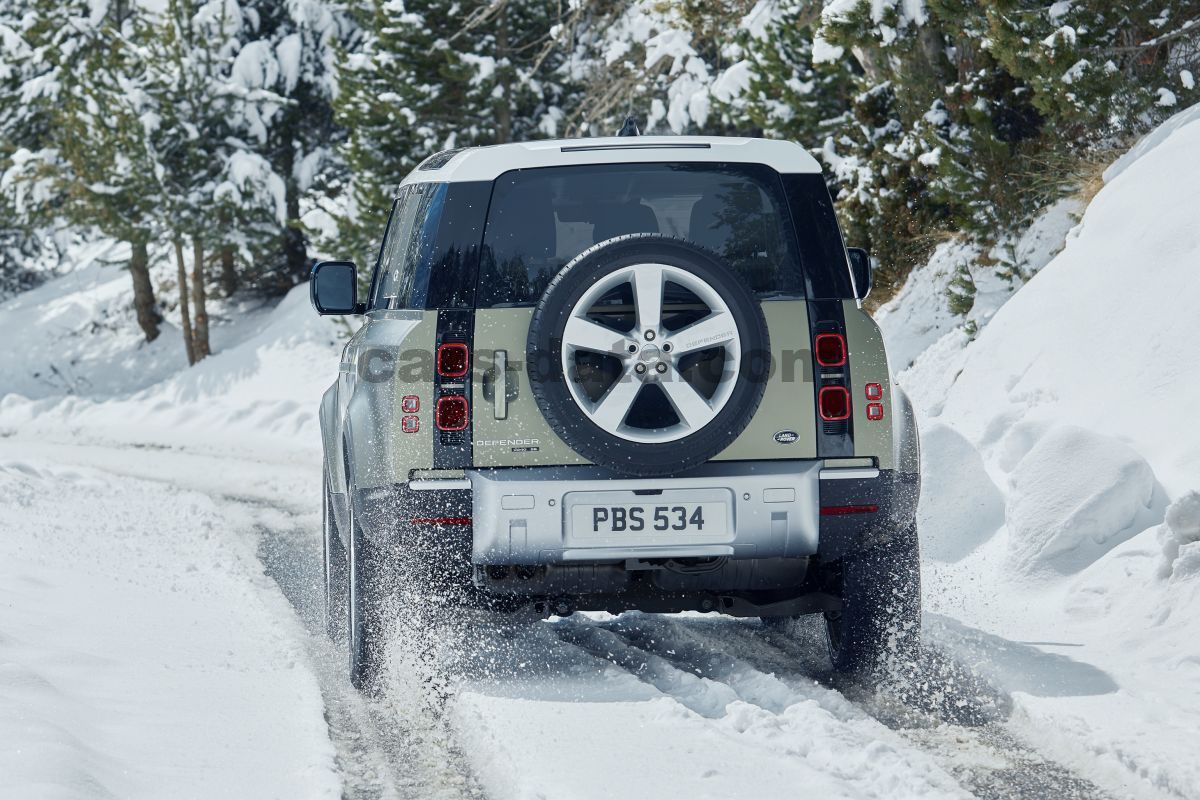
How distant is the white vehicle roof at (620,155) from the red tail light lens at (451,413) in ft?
2.76

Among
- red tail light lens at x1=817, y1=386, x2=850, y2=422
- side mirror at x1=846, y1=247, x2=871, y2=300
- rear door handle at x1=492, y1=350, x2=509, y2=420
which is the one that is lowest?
red tail light lens at x1=817, y1=386, x2=850, y2=422

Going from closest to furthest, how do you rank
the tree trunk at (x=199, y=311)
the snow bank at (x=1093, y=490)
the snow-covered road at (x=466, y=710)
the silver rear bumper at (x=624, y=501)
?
the snow-covered road at (x=466, y=710), the snow bank at (x=1093, y=490), the silver rear bumper at (x=624, y=501), the tree trunk at (x=199, y=311)

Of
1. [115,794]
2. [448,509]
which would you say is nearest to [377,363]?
[448,509]

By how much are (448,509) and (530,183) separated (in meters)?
1.24

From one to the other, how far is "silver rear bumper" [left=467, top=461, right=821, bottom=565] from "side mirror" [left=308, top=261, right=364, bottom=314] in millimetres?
1673

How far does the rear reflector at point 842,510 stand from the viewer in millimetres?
5207

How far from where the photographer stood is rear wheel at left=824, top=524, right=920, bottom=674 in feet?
18.0

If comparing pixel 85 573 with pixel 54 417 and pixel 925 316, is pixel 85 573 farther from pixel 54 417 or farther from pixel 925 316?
pixel 54 417

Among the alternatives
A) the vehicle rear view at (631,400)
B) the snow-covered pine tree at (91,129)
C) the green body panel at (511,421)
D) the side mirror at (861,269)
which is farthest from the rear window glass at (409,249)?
the snow-covered pine tree at (91,129)

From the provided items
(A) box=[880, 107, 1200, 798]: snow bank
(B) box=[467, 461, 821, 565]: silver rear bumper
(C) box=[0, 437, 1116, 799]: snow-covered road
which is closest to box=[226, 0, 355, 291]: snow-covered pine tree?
(A) box=[880, 107, 1200, 798]: snow bank

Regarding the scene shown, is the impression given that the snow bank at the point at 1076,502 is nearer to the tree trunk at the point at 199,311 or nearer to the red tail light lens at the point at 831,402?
the red tail light lens at the point at 831,402

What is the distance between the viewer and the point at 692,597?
5.55 m

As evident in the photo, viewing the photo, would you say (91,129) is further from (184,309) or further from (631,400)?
(631,400)

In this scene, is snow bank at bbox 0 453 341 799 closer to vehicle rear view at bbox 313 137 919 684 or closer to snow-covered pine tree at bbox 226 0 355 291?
vehicle rear view at bbox 313 137 919 684
